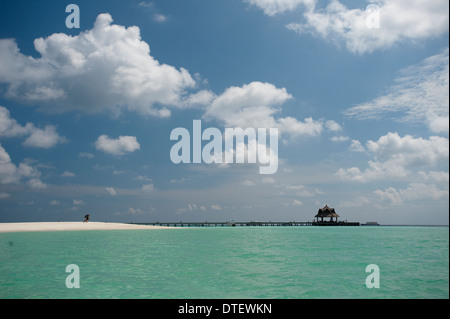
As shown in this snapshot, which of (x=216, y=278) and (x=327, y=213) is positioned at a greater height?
(x=216, y=278)

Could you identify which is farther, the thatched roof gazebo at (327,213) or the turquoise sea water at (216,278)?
the thatched roof gazebo at (327,213)

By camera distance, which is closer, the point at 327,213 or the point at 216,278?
the point at 216,278

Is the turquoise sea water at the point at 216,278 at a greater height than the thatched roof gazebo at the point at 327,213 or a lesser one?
greater

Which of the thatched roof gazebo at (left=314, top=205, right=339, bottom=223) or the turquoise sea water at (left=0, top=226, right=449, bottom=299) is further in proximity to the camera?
the thatched roof gazebo at (left=314, top=205, right=339, bottom=223)

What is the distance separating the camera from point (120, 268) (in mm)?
19734

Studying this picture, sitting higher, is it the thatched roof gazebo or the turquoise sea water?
the turquoise sea water
